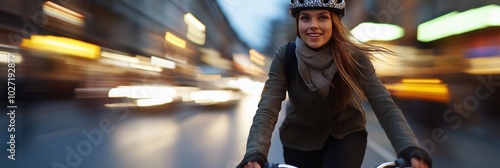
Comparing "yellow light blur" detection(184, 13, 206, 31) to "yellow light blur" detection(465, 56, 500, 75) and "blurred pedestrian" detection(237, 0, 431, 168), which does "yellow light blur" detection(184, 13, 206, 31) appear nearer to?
"yellow light blur" detection(465, 56, 500, 75)

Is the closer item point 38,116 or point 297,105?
point 297,105

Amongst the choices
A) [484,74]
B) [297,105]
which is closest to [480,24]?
[484,74]

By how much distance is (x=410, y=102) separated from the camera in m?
5.77

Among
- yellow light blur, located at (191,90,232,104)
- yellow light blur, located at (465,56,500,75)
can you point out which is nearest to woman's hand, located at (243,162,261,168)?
yellow light blur, located at (465,56,500,75)

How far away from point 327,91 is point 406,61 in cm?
340

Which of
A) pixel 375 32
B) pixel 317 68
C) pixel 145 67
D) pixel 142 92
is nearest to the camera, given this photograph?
pixel 317 68

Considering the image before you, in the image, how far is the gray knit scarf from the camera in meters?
1.71

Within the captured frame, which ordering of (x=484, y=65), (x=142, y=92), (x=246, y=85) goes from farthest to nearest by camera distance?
(x=246, y=85)
(x=142, y=92)
(x=484, y=65)

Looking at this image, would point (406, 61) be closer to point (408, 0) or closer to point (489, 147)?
point (408, 0)

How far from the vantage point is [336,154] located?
5.95 ft

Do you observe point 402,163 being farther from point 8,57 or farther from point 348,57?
point 8,57

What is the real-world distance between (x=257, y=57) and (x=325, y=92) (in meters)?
3.24

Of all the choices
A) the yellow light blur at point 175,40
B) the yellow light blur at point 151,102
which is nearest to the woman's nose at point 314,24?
the yellow light blur at point 175,40

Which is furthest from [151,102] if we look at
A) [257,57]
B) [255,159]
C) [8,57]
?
[255,159]
